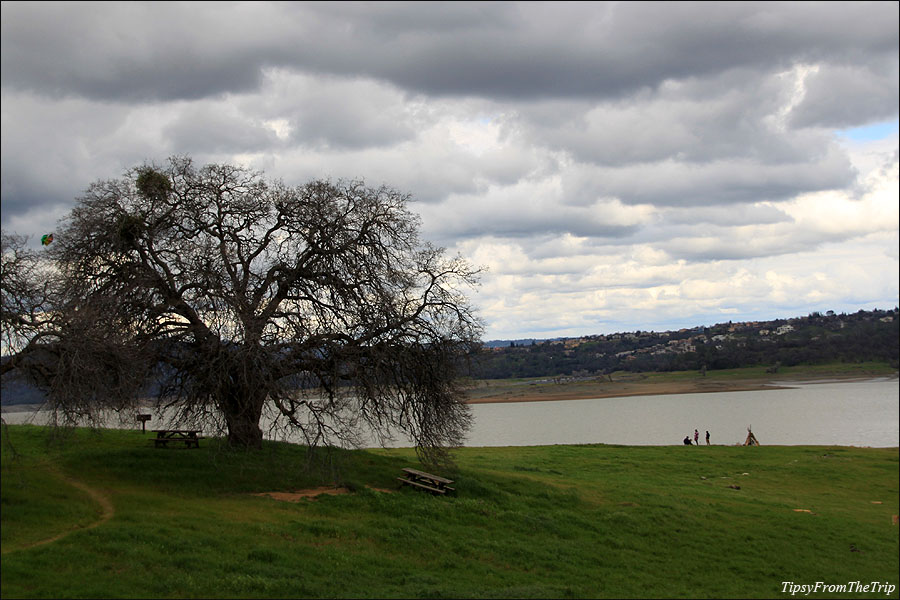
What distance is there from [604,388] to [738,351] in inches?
2098

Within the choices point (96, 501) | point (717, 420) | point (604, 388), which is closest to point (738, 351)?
point (717, 420)

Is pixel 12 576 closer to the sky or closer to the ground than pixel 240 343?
closer to the ground

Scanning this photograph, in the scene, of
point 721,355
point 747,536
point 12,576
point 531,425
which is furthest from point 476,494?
point 721,355

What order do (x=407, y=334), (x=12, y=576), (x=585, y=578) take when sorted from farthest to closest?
(x=407, y=334), (x=585, y=578), (x=12, y=576)

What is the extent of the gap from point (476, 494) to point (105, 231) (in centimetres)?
1394

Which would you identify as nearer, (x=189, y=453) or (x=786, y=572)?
(x=786, y=572)

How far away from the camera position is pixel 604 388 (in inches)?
5182

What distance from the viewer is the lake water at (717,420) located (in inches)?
2162

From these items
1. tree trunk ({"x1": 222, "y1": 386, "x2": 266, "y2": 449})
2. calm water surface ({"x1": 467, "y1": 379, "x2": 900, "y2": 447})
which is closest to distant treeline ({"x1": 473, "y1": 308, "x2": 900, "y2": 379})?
calm water surface ({"x1": 467, "y1": 379, "x2": 900, "y2": 447})

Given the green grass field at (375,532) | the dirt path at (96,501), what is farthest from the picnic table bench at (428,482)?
the dirt path at (96,501)

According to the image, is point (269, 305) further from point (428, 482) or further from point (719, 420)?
point (719, 420)

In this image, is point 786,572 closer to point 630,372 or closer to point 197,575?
point 197,575

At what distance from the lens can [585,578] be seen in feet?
55.7

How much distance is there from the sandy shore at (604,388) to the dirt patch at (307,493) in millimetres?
77256
